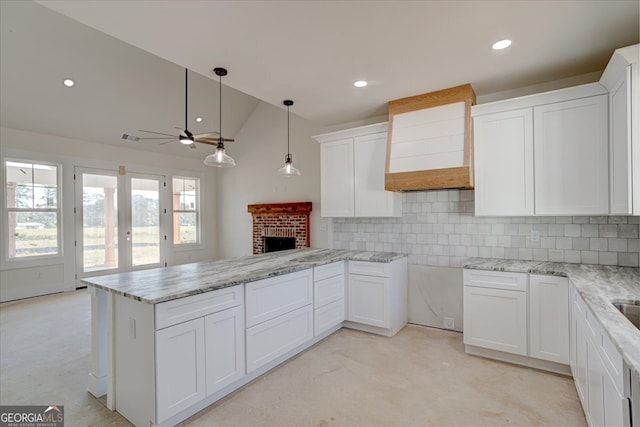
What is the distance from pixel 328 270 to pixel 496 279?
1640 mm

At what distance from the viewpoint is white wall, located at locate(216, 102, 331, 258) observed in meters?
5.73

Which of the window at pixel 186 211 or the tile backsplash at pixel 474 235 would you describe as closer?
the tile backsplash at pixel 474 235

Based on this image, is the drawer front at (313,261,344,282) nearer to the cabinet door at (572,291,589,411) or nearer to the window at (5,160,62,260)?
the cabinet door at (572,291,589,411)

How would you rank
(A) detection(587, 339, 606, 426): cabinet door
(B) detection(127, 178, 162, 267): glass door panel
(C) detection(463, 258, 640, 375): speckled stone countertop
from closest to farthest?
(C) detection(463, 258, 640, 375): speckled stone countertop
(A) detection(587, 339, 606, 426): cabinet door
(B) detection(127, 178, 162, 267): glass door panel

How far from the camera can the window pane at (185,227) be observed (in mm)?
7297

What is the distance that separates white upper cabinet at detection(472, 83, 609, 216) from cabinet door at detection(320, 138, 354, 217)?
59.4 inches

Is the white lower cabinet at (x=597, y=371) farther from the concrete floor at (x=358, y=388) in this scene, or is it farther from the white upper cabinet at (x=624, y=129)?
the white upper cabinet at (x=624, y=129)

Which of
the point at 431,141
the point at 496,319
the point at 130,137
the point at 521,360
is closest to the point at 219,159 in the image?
the point at 431,141

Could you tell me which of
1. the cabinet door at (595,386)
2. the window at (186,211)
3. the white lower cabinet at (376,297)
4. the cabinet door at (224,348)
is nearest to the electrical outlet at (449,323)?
the white lower cabinet at (376,297)

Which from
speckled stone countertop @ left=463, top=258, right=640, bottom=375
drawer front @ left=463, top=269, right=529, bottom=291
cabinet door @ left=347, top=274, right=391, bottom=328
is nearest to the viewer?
speckled stone countertop @ left=463, top=258, right=640, bottom=375

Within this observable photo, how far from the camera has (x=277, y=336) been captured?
2781 millimetres

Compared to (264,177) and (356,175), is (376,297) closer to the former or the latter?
(356,175)

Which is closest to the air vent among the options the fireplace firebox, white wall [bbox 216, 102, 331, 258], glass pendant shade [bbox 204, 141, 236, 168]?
white wall [bbox 216, 102, 331, 258]

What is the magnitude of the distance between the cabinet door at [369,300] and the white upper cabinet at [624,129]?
6.92 feet
